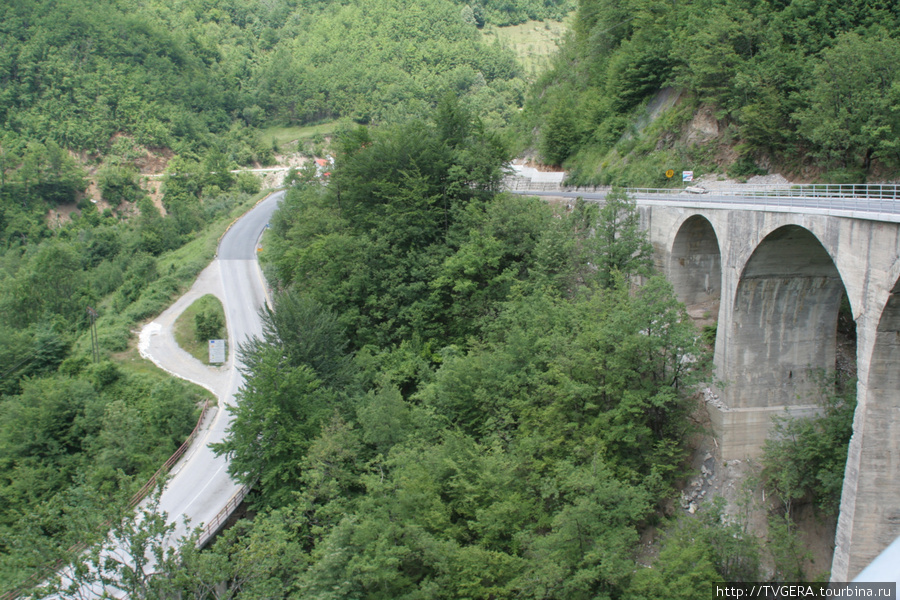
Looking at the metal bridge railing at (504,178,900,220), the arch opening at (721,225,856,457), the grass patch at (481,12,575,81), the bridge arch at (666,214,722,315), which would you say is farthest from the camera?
the grass patch at (481,12,575,81)

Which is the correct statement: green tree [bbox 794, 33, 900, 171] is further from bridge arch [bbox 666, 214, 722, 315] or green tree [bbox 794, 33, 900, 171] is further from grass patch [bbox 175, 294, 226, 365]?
grass patch [bbox 175, 294, 226, 365]

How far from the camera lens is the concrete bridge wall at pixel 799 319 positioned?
15953 millimetres

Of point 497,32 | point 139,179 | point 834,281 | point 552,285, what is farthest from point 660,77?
point 497,32

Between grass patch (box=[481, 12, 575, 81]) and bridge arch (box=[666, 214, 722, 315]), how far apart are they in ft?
419

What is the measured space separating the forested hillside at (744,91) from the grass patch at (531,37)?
102 metres

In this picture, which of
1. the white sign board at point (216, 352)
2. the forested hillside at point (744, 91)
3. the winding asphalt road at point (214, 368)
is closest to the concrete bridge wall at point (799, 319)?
the forested hillside at point (744, 91)

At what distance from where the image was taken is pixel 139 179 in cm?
9512

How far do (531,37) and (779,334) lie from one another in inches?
6263

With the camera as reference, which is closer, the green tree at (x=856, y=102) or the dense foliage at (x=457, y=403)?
the dense foliage at (x=457, y=403)

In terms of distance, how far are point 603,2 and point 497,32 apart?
117 meters

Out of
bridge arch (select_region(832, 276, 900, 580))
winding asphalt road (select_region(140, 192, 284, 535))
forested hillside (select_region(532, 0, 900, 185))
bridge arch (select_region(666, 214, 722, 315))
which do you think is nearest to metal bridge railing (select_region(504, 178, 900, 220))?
forested hillside (select_region(532, 0, 900, 185))

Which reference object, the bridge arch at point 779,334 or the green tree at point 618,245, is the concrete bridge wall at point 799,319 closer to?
the bridge arch at point 779,334

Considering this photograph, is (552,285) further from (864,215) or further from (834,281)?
(864,215)

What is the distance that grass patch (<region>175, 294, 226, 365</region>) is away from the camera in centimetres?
3979
